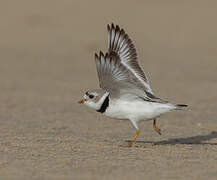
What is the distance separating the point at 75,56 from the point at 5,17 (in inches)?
238

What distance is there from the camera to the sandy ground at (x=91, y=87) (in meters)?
6.24

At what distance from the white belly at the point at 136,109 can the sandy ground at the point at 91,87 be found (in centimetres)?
42

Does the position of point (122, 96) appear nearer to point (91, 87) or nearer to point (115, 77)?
point (115, 77)

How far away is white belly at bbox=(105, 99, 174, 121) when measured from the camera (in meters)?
7.18

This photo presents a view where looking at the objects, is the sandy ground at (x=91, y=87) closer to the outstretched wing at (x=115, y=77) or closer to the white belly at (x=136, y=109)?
the white belly at (x=136, y=109)

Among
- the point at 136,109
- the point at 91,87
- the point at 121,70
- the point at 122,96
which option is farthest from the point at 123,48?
the point at 91,87

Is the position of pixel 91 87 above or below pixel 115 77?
below

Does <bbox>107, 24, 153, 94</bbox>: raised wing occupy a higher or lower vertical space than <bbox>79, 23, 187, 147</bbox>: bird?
higher

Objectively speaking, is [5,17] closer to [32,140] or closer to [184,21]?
[184,21]

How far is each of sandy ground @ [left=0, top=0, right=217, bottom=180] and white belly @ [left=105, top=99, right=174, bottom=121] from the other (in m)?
0.42

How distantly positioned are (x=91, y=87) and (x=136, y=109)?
595cm

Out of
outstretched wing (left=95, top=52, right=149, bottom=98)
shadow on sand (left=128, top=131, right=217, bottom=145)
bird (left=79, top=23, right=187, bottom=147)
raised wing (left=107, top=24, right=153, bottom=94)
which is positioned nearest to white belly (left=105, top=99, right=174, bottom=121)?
bird (left=79, top=23, right=187, bottom=147)

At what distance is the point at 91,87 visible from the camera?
13109 millimetres

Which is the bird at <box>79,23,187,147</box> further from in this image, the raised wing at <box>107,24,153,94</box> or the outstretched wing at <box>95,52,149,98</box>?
the raised wing at <box>107,24,153,94</box>
